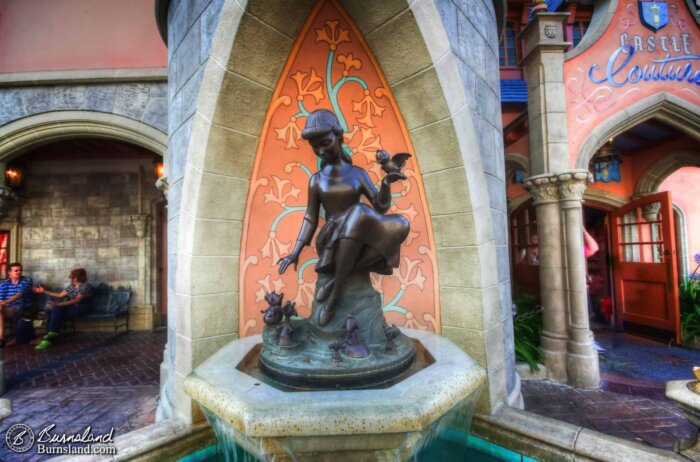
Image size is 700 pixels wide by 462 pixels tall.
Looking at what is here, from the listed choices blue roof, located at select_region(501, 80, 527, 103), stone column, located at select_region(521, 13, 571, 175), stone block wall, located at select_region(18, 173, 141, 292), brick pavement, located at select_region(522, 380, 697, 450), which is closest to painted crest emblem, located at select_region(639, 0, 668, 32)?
stone column, located at select_region(521, 13, 571, 175)

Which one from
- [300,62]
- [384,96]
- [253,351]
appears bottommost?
[253,351]

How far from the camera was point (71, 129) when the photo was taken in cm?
390

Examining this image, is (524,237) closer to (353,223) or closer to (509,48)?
(509,48)

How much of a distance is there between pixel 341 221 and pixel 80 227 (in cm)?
785

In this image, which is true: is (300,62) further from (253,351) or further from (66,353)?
(66,353)

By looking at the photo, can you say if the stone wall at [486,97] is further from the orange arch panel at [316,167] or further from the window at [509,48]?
the window at [509,48]

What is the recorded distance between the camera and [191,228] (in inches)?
73.2

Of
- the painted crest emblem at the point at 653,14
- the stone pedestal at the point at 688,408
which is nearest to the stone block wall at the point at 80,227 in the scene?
the stone pedestal at the point at 688,408

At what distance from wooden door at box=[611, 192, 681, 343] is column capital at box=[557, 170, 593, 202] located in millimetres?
2067

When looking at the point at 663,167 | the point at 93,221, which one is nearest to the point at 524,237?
the point at 663,167

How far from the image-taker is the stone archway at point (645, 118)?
3904 mm

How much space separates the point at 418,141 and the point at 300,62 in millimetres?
998

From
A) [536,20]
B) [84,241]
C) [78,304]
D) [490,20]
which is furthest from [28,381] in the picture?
[536,20]

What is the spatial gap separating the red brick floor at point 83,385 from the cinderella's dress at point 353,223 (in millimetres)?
2677
